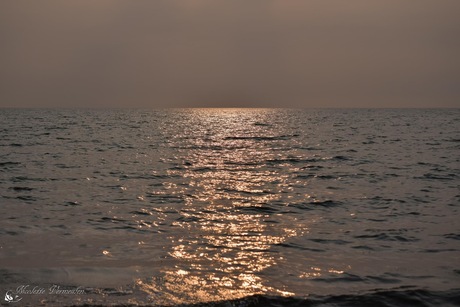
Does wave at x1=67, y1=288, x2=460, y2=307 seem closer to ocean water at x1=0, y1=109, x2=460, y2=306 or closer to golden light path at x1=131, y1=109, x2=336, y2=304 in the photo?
ocean water at x1=0, y1=109, x2=460, y2=306

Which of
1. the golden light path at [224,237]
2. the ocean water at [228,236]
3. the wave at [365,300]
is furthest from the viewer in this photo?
the golden light path at [224,237]

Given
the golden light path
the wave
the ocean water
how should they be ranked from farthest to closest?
the golden light path → the ocean water → the wave

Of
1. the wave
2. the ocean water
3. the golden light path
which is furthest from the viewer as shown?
the golden light path

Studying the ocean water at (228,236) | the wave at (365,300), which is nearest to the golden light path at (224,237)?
the ocean water at (228,236)

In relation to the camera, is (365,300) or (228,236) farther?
(228,236)

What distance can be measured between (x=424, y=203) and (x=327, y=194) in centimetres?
359

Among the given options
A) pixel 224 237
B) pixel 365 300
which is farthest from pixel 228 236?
pixel 365 300

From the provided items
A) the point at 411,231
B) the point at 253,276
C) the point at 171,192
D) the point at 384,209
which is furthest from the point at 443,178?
the point at 253,276

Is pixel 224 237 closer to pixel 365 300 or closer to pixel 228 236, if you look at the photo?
pixel 228 236

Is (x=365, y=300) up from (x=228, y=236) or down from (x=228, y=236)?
up

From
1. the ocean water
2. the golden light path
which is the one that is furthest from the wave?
the golden light path

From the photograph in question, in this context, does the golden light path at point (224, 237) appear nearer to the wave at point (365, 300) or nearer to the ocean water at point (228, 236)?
the ocean water at point (228, 236)

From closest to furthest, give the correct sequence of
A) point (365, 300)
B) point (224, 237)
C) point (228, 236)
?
point (365, 300) → point (224, 237) → point (228, 236)

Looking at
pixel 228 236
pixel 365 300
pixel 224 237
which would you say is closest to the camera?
pixel 365 300
